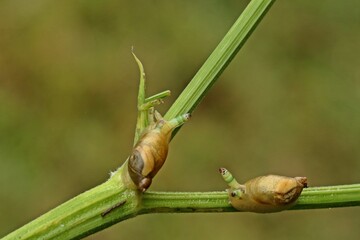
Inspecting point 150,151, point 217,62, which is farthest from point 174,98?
point 150,151

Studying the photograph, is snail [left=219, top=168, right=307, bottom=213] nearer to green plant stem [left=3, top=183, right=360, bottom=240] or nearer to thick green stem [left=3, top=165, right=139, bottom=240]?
green plant stem [left=3, top=183, right=360, bottom=240]

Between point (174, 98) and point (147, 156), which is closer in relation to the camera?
point (147, 156)

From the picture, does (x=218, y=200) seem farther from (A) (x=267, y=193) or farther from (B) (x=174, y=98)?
(B) (x=174, y=98)

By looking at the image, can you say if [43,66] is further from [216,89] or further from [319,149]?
[319,149]

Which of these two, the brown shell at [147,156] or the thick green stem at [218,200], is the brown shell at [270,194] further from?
the brown shell at [147,156]

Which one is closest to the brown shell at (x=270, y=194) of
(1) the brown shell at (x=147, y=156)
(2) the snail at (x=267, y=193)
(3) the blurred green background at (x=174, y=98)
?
(2) the snail at (x=267, y=193)
